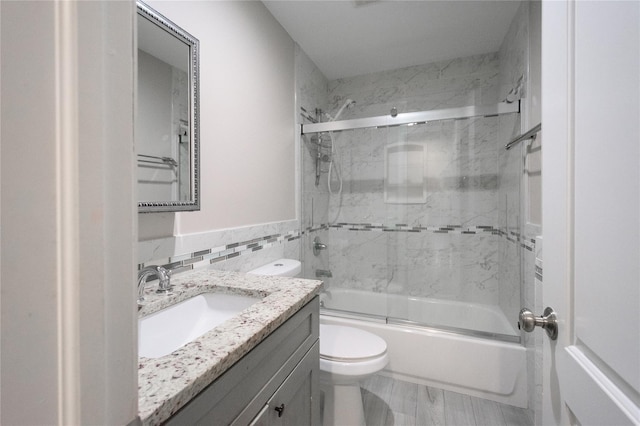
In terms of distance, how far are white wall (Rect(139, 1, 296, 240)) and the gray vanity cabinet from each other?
66 centimetres

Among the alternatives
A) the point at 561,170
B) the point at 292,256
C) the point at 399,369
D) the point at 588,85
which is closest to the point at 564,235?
the point at 561,170

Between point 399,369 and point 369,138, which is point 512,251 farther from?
point 369,138

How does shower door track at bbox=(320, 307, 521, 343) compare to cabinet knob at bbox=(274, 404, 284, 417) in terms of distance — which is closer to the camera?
cabinet knob at bbox=(274, 404, 284, 417)

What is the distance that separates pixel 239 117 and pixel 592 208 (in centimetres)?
152

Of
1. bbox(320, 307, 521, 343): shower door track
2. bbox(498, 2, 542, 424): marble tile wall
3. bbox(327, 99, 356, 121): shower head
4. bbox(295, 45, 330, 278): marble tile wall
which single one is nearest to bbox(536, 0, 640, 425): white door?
bbox(498, 2, 542, 424): marble tile wall

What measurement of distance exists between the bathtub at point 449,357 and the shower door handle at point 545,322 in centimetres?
120

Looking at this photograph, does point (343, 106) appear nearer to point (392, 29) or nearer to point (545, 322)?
point (392, 29)

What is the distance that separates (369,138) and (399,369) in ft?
5.69

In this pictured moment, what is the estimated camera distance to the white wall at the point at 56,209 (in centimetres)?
25

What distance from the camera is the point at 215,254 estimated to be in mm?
1412

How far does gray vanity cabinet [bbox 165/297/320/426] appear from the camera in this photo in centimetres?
58

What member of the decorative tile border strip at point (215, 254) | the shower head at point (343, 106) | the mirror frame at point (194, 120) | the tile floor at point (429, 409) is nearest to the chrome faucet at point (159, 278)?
the decorative tile border strip at point (215, 254)

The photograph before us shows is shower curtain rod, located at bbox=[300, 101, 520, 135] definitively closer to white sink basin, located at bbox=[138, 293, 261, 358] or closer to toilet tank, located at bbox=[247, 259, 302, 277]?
toilet tank, located at bbox=[247, 259, 302, 277]

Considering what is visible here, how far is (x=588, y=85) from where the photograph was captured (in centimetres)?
52
